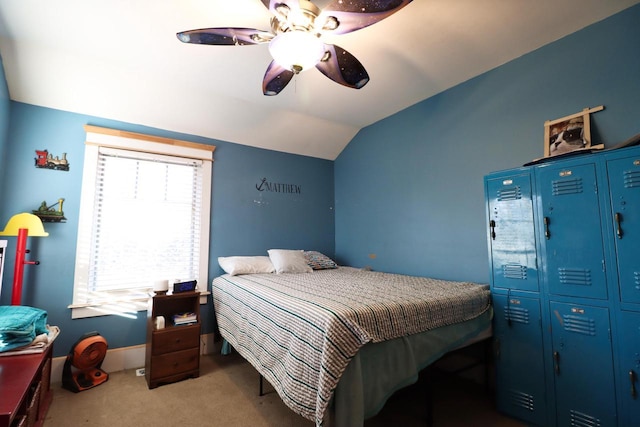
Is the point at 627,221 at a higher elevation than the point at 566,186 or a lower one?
lower

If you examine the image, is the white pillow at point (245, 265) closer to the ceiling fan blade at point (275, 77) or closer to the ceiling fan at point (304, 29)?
the ceiling fan blade at point (275, 77)

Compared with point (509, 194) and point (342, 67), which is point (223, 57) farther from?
point (509, 194)

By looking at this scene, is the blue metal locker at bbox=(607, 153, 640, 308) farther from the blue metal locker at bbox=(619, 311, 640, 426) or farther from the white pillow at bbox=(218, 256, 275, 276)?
the white pillow at bbox=(218, 256, 275, 276)

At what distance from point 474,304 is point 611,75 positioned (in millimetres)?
1782

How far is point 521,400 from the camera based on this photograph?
195 centimetres

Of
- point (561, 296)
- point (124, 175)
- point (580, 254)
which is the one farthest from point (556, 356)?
point (124, 175)

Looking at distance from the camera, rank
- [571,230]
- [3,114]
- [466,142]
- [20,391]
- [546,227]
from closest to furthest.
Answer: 1. [20,391]
2. [571,230]
3. [546,227]
4. [3,114]
5. [466,142]

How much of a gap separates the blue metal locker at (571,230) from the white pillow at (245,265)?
255 cm

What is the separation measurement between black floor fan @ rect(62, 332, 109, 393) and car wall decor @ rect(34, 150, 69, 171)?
152 cm

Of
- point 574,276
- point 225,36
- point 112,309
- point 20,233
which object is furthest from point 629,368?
point 20,233

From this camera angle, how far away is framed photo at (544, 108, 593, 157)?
2.01 metres

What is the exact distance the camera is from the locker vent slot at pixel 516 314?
1993 mm

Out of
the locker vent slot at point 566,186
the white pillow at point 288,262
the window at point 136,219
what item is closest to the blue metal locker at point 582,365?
the locker vent slot at point 566,186

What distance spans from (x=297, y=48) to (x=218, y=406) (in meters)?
2.43
